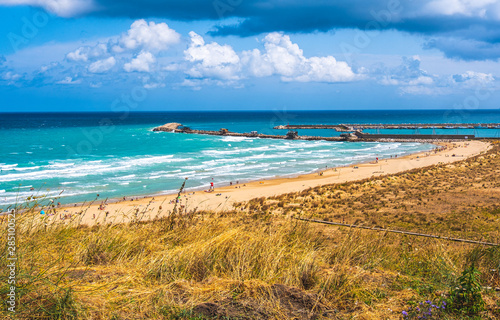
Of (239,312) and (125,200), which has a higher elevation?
(239,312)

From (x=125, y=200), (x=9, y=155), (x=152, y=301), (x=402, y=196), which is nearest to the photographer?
(x=152, y=301)

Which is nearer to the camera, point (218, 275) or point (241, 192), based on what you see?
point (218, 275)

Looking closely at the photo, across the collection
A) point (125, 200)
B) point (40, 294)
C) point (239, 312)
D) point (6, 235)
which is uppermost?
point (6, 235)

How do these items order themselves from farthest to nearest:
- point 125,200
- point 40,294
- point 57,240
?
point 125,200
point 57,240
point 40,294

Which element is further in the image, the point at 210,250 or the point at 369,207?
the point at 369,207

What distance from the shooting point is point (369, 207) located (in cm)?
1944

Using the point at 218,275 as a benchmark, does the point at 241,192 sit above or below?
below

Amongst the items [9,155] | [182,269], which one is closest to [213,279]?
[182,269]

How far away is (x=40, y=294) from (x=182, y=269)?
1.60 metres

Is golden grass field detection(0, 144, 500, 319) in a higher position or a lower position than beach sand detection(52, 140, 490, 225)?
higher

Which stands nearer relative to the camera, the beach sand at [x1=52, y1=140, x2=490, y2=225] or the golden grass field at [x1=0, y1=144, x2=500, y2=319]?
the golden grass field at [x1=0, y1=144, x2=500, y2=319]

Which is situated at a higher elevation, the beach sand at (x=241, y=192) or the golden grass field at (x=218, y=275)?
the golden grass field at (x=218, y=275)

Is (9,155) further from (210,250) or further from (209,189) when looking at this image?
(210,250)

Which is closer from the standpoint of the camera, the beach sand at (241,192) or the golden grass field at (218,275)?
the golden grass field at (218,275)
